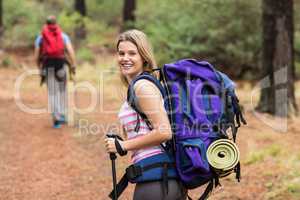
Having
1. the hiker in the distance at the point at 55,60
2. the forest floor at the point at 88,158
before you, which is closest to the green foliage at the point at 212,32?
the forest floor at the point at 88,158

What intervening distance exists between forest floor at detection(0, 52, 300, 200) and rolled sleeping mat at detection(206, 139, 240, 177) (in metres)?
1.11

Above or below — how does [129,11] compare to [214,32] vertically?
above

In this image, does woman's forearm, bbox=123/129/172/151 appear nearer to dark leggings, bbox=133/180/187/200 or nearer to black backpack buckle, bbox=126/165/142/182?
black backpack buckle, bbox=126/165/142/182

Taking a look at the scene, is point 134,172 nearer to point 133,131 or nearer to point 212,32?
point 133,131

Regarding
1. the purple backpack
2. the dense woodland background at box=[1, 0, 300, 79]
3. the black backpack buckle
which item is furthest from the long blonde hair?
the dense woodland background at box=[1, 0, 300, 79]

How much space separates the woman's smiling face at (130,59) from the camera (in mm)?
3564

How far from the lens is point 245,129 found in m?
10.2

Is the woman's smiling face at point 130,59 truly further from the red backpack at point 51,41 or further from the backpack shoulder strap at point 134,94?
the red backpack at point 51,41

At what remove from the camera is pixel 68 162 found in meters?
8.48

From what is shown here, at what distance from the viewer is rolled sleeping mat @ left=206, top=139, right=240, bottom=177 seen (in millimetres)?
3373

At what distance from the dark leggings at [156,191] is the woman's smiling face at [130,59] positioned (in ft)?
2.24

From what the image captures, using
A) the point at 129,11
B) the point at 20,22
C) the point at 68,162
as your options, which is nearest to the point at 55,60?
the point at 68,162

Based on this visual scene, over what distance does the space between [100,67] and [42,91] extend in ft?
12.9

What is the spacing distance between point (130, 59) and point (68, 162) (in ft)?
16.9
